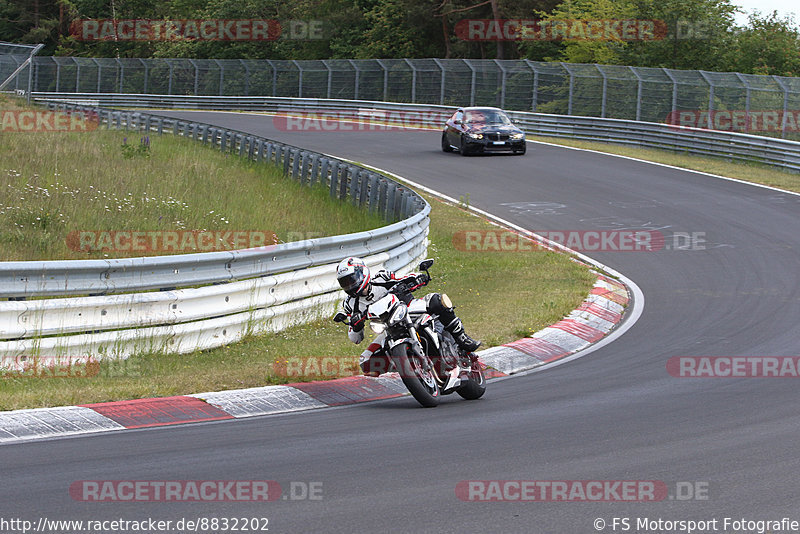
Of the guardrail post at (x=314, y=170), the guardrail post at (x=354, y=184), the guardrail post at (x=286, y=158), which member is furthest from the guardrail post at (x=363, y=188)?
the guardrail post at (x=286, y=158)

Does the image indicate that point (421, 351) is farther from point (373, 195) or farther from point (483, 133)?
point (483, 133)

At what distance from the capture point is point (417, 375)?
8.30 m

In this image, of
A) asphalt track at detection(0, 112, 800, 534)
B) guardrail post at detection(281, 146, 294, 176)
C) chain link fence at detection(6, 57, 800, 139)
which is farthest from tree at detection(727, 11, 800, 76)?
asphalt track at detection(0, 112, 800, 534)

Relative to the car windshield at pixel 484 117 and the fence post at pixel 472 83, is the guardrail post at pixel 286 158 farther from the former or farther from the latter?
the fence post at pixel 472 83

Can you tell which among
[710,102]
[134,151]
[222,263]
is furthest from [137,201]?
[710,102]

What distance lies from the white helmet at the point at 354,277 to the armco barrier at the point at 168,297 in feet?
8.65

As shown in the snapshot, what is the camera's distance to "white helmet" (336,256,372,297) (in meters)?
8.05

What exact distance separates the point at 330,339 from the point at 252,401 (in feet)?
9.95

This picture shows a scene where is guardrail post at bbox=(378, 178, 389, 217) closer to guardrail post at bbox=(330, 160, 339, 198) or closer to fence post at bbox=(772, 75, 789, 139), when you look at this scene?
guardrail post at bbox=(330, 160, 339, 198)

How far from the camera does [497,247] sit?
1784 centimetres

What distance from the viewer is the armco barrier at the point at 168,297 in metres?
9.07

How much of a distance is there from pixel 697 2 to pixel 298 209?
95.1 feet

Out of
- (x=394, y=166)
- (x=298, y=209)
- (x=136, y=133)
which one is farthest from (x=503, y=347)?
(x=136, y=133)

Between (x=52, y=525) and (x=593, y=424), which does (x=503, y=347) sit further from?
(x=52, y=525)
